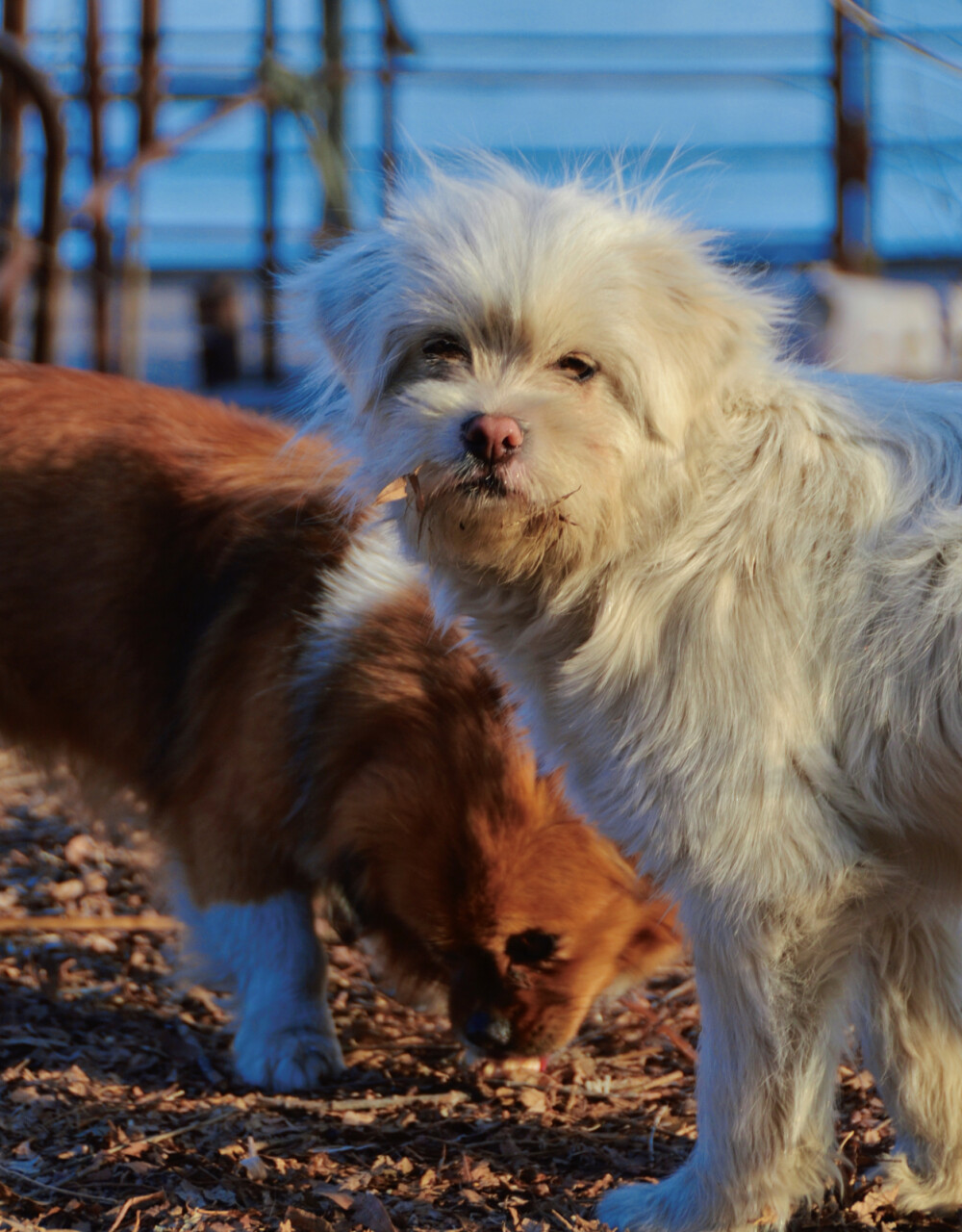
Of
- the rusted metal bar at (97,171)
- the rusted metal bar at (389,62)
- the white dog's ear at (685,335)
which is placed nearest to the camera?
the white dog's ear at (685,335)

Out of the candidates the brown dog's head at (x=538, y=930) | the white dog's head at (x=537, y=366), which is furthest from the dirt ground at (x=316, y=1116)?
the white dog's head at (x=537, y=366)

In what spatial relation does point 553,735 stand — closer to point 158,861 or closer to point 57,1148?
point 57,1148

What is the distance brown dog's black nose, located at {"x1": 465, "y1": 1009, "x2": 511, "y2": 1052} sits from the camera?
315 centimetres

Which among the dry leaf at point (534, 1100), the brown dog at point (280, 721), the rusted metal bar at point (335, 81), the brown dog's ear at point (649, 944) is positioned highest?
the rusted metal bar at point (335, 81)

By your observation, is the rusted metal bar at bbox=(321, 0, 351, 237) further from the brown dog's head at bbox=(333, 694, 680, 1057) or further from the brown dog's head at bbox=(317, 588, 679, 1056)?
the brown dog's head at bbox=(333, 694, 680, 1057)

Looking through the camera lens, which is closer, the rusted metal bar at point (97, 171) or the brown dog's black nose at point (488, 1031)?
the brown dog's black nose at point (488, 1031)

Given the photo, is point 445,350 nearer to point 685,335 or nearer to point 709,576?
point 685,335

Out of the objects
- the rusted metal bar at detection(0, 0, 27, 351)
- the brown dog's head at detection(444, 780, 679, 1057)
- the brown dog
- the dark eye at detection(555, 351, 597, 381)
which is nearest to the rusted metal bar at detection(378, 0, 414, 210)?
the rusted metal bar at detection(0, 0, 27, 351)

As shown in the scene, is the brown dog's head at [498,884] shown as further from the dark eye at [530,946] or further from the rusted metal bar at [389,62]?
the rusted metal bar at [389,62]

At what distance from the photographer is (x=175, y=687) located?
12.0 feet

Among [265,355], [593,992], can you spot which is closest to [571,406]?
[593,992]

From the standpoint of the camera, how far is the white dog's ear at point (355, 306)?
238 centimetres

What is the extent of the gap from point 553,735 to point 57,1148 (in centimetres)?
143

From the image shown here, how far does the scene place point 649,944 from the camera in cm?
337
